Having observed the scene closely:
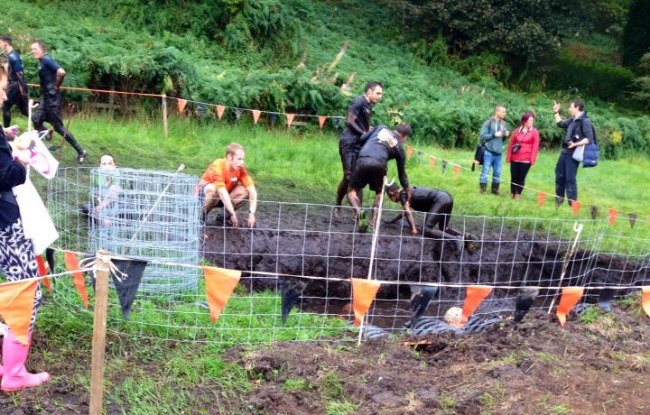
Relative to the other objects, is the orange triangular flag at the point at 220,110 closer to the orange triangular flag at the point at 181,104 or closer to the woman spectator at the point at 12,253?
the orange triangular flag at the point at 181,104

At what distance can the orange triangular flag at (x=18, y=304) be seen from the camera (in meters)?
4.16

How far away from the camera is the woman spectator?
13.6ft

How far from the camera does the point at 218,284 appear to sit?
4941 mm

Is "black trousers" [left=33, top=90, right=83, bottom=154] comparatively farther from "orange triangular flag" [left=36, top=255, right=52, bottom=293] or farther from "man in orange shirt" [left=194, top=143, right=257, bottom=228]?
"orange triangular flag" [left=36, top=255, right=52, bottom=293]

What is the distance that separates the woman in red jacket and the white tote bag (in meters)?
8.60

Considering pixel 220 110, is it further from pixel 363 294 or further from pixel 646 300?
pixel 646 300

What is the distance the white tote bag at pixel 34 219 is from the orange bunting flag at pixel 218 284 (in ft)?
3.32

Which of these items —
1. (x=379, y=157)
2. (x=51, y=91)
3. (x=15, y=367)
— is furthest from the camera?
(x=51, y=91)

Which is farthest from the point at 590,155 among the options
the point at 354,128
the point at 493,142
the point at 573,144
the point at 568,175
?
the point at 354,128

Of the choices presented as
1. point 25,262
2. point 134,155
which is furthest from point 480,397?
point 134,155

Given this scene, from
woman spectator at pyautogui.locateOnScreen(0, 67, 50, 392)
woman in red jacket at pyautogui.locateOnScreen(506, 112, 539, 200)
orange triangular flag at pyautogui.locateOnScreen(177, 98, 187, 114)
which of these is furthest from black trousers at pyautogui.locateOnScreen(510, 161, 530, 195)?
woman spectator at pyautogui.locateOnScreen(0, 67, 50, 392)

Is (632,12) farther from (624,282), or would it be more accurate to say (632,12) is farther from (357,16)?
(624,282)

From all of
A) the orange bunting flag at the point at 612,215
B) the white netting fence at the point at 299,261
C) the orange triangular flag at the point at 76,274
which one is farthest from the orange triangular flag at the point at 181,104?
the orange triangular flag at the point at 76,274

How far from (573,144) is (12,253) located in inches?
342
